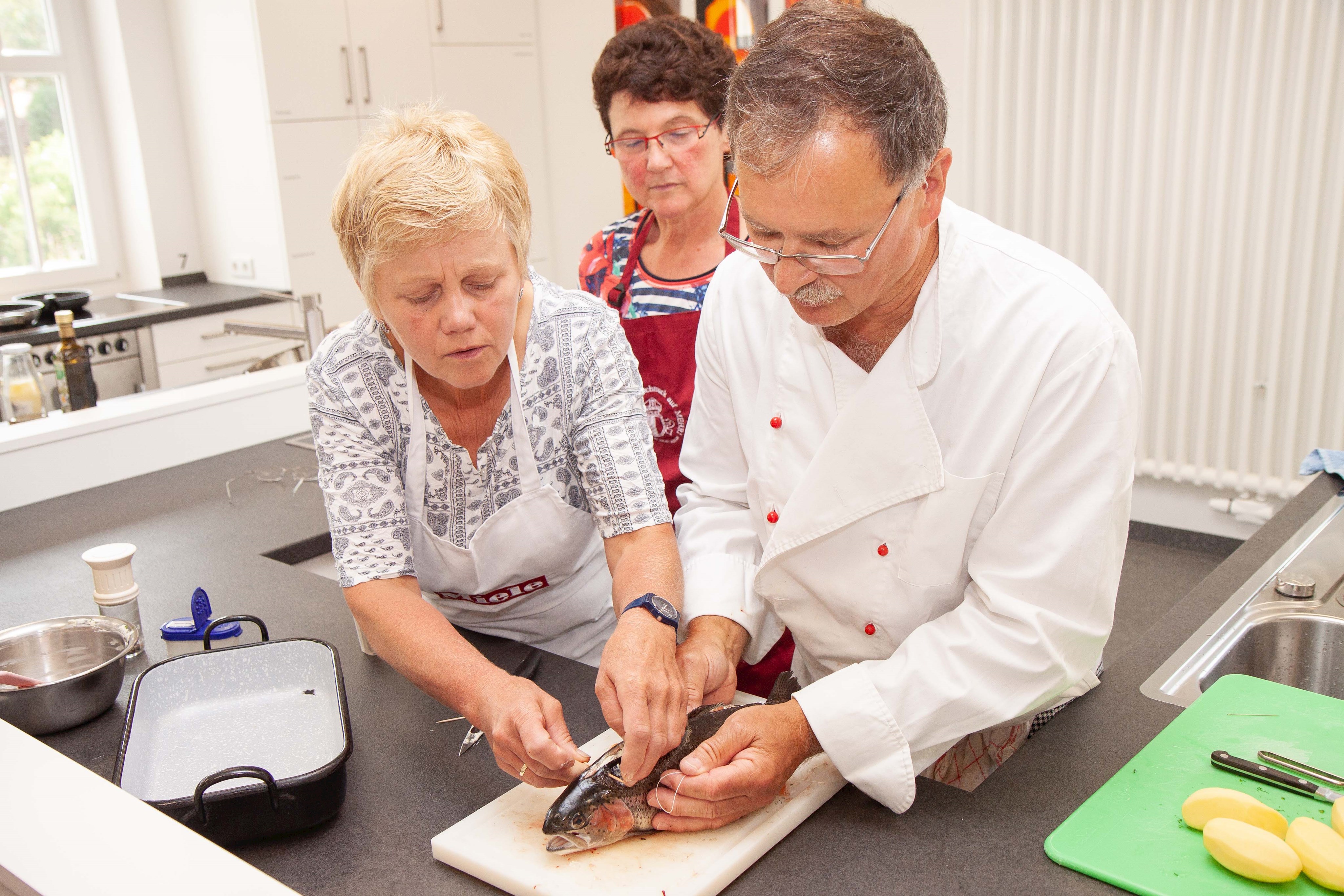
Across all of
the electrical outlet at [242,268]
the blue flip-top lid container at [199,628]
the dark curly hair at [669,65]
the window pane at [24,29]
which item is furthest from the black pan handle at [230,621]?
the window pane at [24,29]

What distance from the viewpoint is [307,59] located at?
4.19 m

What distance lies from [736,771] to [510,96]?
4.41 m

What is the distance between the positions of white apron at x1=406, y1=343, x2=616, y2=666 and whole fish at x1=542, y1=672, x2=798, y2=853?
0.43 m

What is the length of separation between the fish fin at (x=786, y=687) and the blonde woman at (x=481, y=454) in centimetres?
26

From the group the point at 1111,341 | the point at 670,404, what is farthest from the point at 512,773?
the point at 670,404

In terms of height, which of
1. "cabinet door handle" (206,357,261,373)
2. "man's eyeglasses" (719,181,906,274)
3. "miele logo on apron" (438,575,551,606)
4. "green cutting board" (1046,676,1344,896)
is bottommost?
"cabinet door handle" (206,357,261,373)

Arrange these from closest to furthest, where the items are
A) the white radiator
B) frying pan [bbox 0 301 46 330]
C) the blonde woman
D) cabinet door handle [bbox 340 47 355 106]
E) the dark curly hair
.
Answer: the blonde woman
the dark curly hair
the white radiator
frying pan [bbox 0 301 46 330]
cabinet door handle [bbox 340 47 355 106]

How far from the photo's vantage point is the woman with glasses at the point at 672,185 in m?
1.84

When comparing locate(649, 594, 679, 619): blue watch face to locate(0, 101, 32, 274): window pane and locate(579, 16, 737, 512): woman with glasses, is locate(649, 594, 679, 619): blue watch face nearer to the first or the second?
locate(579, 16, 737, 512): woman with glasses

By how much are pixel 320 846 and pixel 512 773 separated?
0.20 m

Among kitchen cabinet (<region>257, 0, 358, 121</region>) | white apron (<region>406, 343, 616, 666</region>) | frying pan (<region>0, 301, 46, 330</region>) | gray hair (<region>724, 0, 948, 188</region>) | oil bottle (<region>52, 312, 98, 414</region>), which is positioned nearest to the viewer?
gray hair (<region>724, 0, 948, 188</region>)

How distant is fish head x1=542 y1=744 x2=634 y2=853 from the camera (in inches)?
40.0

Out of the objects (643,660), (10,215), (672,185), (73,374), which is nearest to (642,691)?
(643,660)

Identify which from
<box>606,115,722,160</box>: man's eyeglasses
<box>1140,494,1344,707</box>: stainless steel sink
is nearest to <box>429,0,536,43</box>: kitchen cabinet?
<box>606,115,722,160</box>: man's eyeglasses
